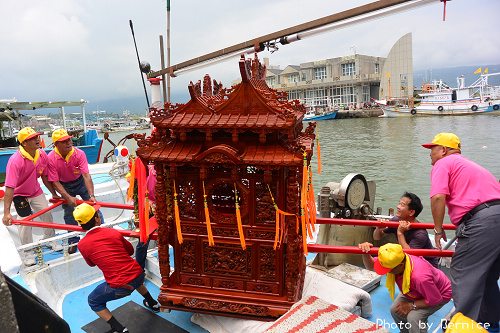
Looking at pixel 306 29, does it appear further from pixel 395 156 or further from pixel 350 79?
pixel 350 79

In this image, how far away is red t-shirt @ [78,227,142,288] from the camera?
2.95 metres

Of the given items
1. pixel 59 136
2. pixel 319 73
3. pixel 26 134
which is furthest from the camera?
pixel 319 73

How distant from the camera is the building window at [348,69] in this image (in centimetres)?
5062

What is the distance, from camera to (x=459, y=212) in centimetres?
264

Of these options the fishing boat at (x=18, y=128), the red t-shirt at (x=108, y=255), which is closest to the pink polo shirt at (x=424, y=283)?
the red t-shirt at (x=108, y=255)

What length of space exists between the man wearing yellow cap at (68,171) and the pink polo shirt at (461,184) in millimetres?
4325

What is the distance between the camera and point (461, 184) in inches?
103

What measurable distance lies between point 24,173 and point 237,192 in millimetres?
3237

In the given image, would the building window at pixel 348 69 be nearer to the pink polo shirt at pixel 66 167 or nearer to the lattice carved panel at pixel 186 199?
the pink polo shirt at pixel 66 167

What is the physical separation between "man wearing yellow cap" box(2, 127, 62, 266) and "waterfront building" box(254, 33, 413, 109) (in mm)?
43758

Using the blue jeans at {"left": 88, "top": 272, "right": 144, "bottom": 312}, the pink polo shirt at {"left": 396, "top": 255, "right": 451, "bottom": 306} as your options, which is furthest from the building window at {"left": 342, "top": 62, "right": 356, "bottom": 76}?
the blue jeans at {"left": 88, "top": 272, "right": 144, "bottom": 312}

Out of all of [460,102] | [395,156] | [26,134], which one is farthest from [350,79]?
[26,134]

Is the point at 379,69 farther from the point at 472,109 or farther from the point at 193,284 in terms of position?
the point at 193,284

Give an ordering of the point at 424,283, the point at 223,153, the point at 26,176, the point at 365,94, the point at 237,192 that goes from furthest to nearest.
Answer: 1. the point at 365,94
2. the point at 26,176
3. the point at 237,192
4. the point at 223,153
5. the point at 424,283
